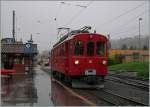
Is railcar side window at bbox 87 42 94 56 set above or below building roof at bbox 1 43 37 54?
below

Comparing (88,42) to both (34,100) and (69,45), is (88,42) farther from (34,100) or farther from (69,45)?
(34,100)

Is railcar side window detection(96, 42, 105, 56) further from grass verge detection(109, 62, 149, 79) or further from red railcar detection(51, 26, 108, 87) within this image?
grass verge detection(109, 62, 149, 79)

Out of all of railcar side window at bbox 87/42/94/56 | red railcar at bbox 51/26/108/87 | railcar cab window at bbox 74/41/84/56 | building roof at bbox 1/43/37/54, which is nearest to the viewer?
red railcar at bbox 51/26/108/87

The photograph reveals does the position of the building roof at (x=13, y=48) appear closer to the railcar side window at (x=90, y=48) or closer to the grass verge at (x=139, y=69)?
the grass verge at (x=139, y=69)

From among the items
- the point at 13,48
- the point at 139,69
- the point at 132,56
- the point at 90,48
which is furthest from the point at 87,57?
the point at 132,56

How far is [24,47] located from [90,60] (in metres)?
16.0

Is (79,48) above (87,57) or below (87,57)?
above

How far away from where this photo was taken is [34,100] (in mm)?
14273

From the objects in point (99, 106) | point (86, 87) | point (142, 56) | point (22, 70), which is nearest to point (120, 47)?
point (142, 56)

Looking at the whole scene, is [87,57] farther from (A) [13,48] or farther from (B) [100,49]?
(A) [13,48]

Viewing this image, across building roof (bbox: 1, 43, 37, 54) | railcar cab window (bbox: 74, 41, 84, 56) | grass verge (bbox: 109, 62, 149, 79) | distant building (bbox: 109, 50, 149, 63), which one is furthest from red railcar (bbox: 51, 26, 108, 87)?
distant building (bbox: 109, 50, 149, 63)

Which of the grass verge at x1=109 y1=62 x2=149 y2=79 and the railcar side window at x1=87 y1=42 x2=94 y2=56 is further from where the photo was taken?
the grass verge at x1=109 y1=62 x2=149 y2=79

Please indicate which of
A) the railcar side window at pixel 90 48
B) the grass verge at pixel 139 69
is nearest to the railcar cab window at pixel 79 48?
the railcar side window at pixel 90 48

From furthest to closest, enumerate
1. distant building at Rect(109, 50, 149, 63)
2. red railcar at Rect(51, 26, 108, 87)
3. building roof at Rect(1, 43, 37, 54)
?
distant building at Rect(109, 50, 149, 63)
building roof at Rect(1, 43, 37, 54)
red railcar at Rect(51, 26, 108, 87)
